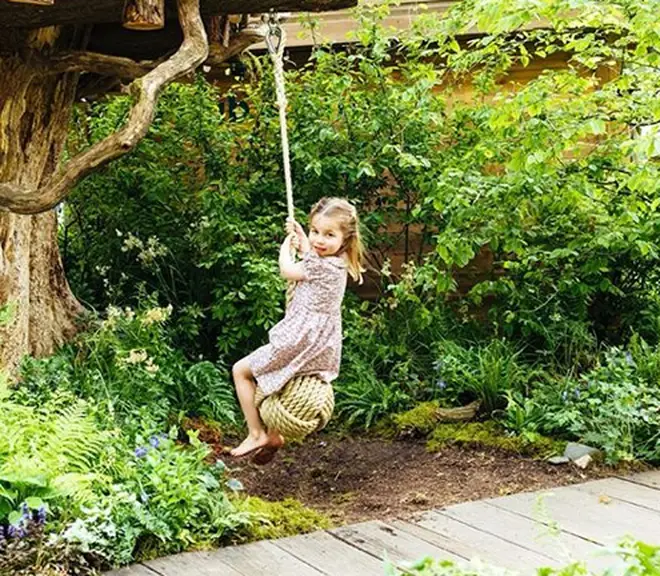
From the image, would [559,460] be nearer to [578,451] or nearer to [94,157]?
[578,451]

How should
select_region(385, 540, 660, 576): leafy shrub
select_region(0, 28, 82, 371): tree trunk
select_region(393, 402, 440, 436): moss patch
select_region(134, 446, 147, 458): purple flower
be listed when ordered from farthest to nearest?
1. select_region(393, 402, 440, 436): moss patch
2. select_region(0, 28, 82, 371): tree trunk
3. select_region(134, 446, 147, 458): purple flower
4. select_region(385, 540, 660, 576): leafy shrub

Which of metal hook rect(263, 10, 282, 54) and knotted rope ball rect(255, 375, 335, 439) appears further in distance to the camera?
metal hook rect(263, 10, 282, 54)

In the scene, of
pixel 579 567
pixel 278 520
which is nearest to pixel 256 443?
pixel 278 520

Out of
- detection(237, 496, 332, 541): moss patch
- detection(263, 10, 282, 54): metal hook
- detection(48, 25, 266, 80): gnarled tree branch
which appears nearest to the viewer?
detection(237, 496, 332, 541): moss patch

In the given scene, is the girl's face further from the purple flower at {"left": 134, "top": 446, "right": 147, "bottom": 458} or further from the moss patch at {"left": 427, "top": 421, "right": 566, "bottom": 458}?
the moss patch at {"left": 427, "top": 421, "right": 566, "bottom": 458}

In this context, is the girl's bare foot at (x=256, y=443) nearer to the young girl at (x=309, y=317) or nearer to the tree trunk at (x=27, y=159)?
the young girl at (x=309, y=317)

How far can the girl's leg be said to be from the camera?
4.77 meters

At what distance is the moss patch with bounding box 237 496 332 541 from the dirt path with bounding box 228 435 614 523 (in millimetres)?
301

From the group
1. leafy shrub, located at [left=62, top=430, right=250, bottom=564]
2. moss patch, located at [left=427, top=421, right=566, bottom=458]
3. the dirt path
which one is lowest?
the dirt path

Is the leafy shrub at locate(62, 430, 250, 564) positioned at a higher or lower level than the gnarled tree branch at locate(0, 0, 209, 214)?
lower

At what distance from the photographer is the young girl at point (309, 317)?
15.2 ft

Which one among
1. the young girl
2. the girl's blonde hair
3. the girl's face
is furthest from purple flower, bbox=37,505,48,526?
the girl's blonde hair

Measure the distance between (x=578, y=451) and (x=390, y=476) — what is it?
3.55ft

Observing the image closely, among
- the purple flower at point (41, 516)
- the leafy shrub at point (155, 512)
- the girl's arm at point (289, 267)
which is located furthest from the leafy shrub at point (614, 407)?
the purple flower at point (41, 516)
